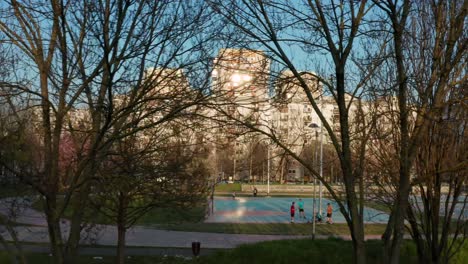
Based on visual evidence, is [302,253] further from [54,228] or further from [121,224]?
[54,228]

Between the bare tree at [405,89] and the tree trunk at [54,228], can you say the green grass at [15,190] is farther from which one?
the bare tree at [405,89]

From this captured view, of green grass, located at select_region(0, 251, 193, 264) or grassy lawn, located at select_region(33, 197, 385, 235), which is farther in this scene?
grassy lawn, located at select_region(33, 197, 385, 235)

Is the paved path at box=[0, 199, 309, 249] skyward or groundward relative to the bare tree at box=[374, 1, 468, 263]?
groundward

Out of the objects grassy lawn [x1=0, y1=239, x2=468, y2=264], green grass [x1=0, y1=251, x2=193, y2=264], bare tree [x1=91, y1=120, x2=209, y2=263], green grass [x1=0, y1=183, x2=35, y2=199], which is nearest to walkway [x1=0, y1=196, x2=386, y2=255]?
green grass [x1=0, y1=251, x2=193, y2=264]

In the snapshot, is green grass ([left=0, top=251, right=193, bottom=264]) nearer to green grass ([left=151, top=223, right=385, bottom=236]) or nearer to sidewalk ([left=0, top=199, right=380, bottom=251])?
sidewalk ([left=0, top=199, right=380, bottom=251])

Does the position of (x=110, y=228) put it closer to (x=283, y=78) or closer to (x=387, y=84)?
(x=387, y=84)

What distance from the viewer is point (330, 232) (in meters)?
26.8

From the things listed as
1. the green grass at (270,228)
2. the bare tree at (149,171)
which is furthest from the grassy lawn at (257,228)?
the bare tree at (149,171)

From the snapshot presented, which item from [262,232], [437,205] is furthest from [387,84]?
[262,232]

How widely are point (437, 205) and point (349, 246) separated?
6.95m

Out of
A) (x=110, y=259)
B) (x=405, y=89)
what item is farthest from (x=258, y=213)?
(x=405, y=89)

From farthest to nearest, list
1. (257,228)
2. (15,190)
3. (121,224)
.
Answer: (257,228) → (121,224) → (15,190)

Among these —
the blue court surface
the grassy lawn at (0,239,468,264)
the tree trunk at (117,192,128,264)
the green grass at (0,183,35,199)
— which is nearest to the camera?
the green grass at (0,183,35,199)

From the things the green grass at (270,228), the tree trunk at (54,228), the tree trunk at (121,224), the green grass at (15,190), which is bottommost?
the green grass at (270,228)
